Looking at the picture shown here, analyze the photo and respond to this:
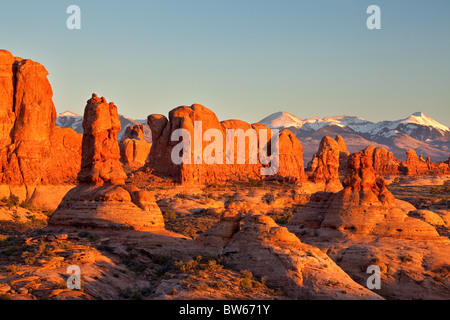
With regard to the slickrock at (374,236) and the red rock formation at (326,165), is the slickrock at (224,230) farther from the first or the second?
the red rock formation at (326,165)

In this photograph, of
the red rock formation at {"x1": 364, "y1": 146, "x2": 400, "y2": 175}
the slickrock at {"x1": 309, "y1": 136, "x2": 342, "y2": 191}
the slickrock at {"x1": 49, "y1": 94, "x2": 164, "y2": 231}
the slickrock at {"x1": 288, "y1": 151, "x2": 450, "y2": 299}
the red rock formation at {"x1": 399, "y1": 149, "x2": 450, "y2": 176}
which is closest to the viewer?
the slickrock at {"x1": 288, "y1": 151, "x2": 450, "y2": 299}

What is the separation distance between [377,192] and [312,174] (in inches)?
1835

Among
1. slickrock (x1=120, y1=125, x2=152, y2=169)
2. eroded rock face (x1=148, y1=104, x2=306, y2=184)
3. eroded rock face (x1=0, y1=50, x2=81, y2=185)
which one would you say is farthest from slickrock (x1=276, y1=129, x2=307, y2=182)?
eroded rock face (x1=0, y1=50, x2=81, y2=185)

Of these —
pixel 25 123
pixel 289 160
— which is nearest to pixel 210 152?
pixel 289 160

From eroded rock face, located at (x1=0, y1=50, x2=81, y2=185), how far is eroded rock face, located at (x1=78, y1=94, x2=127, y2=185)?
63.5 ft

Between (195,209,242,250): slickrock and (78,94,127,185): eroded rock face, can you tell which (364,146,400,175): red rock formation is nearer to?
(78,94,127,185): eroded rock face

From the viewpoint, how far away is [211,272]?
26719 mm

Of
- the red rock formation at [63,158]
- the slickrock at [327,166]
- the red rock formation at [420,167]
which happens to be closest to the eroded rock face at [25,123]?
the red rock formation at [63,158]

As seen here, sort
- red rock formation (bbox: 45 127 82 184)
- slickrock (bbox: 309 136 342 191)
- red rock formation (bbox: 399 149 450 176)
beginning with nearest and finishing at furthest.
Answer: red rock formation (bbox: 45 127 82 184) < slickrock (bbox: 309 136 342 191) < red rock formation (bbox: 399 149 450 176)

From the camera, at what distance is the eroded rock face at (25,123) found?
2199 inches

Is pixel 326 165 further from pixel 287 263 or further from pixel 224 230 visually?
pixel 287 263

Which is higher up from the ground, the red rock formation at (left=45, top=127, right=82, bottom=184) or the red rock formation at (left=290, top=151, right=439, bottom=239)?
the red rock formation at (left=45, top=127, right=82, bottom=184)

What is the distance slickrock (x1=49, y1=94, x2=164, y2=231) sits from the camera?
113 feet

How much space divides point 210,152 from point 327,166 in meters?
19.5
